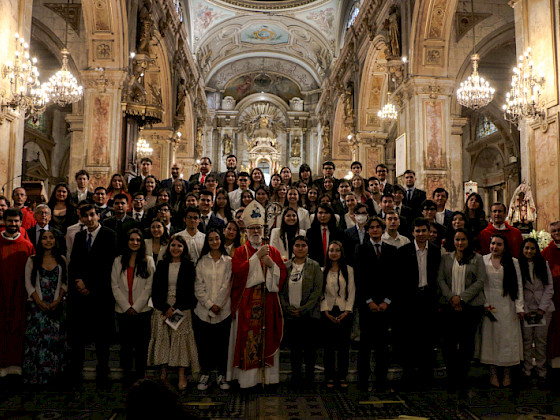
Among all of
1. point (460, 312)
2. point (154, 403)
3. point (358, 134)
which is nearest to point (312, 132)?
point (358, 134)

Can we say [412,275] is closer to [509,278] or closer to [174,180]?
[509,278]

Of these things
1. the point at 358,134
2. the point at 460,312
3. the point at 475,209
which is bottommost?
the point at 460,312

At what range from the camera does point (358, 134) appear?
59.1 ft

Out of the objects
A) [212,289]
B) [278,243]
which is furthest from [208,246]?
[278,243]

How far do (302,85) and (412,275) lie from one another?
94.5 ft

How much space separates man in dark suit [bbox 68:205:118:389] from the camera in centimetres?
475

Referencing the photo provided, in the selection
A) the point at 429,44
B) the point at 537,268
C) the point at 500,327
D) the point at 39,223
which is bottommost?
the point at 500,327

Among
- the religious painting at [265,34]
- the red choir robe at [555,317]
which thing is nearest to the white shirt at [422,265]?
the red choir robe at [555,317]

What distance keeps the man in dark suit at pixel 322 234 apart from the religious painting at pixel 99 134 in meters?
7.46

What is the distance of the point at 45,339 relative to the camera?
4762 millimetres

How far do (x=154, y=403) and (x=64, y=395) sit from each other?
3.67m

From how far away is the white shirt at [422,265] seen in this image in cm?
510

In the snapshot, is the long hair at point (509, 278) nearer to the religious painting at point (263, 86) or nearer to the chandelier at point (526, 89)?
the chandelier at point (526, 89)

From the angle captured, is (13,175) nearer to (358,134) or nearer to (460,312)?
(460,312)
